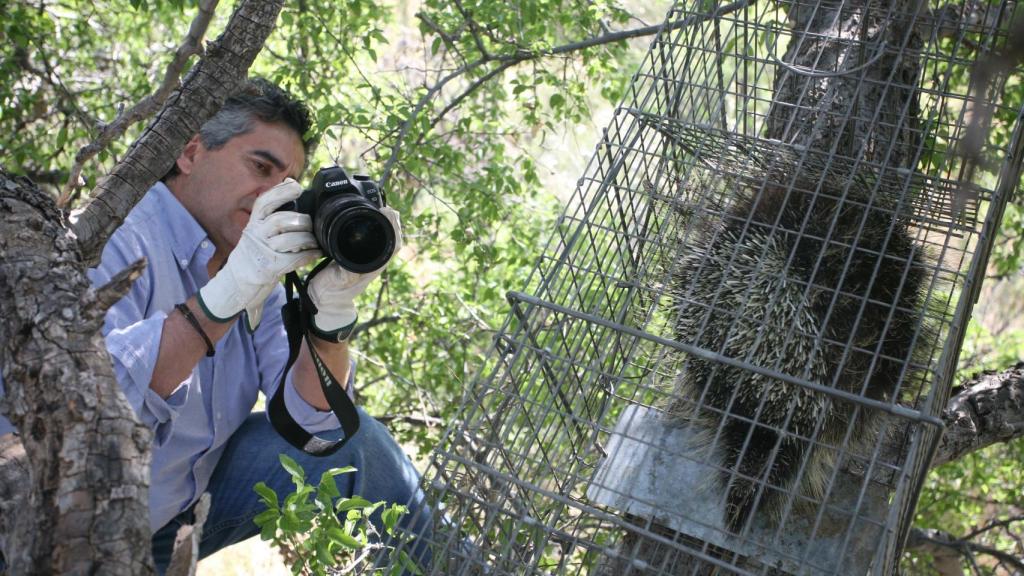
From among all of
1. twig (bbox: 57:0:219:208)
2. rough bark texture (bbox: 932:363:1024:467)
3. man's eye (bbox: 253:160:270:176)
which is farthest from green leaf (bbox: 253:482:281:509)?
rough bark texture (bbox: 932:363:1024:467)

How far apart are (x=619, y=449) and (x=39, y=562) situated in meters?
1.44

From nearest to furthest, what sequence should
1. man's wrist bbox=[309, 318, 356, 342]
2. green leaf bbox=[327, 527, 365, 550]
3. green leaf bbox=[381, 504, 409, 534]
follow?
green leaf bbox=[327, 527, 365, 550] → green leaf bbox=[381, 504, 409, 534] → man's wrist bbox=[309, 318, 356, 342]

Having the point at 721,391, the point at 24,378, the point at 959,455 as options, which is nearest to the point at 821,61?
the point at 721,391

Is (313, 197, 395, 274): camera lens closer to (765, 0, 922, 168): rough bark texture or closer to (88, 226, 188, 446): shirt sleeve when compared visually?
(88, 226, 188, 446): shirt sleeve

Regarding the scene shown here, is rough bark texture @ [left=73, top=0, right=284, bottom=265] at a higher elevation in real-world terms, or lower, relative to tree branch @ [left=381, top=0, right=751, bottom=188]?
lower

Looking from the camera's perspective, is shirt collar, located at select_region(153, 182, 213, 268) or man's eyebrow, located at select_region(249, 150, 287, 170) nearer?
shirt collar, located at select_region(153, 182, 213, 268)

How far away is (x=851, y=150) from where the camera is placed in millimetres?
2619

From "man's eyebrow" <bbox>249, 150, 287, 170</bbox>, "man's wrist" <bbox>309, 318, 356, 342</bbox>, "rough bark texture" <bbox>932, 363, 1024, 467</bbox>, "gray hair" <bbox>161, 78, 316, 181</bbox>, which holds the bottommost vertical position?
"man's wrist" <bbox>309, 318, 356, 342</bbox>

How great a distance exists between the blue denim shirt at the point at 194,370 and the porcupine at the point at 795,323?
1.09 m

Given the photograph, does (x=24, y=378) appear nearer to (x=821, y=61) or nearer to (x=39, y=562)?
(x=39, y=562)

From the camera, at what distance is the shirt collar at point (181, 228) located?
8.96 feet

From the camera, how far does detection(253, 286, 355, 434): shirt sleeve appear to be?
2.69 meters

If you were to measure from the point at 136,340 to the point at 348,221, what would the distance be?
21.7 inches

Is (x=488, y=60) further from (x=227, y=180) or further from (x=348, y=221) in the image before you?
(x=348, y=221)
